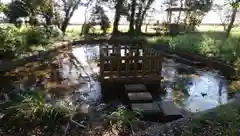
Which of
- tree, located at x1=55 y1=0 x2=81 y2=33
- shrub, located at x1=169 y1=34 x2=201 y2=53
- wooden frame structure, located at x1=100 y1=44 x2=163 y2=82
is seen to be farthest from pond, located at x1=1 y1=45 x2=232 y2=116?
tree, located at x1=55 y1=0 x2=81 y2=33

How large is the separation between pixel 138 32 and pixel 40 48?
669 centimetres

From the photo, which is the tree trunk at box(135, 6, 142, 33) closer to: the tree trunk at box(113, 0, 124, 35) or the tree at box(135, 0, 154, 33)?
the tree at box(135, 0, 154, 33)

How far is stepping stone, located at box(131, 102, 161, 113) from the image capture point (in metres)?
4.69

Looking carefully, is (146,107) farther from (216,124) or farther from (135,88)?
(216,124)

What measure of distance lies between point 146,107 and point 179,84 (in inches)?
99.4

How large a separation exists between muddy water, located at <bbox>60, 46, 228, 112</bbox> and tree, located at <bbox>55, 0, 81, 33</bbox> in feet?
20.1

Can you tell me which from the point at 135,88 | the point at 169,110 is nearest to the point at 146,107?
the point at 169,110

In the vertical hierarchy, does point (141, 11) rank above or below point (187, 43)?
above

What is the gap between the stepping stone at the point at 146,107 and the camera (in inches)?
185

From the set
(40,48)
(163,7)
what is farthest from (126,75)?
(163,7)

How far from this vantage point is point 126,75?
683 centimetres

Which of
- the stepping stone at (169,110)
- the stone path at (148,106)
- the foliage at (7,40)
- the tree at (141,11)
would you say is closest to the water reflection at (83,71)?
the stone path at (148,106)

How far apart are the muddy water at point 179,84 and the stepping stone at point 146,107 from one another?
94 cm

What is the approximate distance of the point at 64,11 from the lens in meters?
15.6
